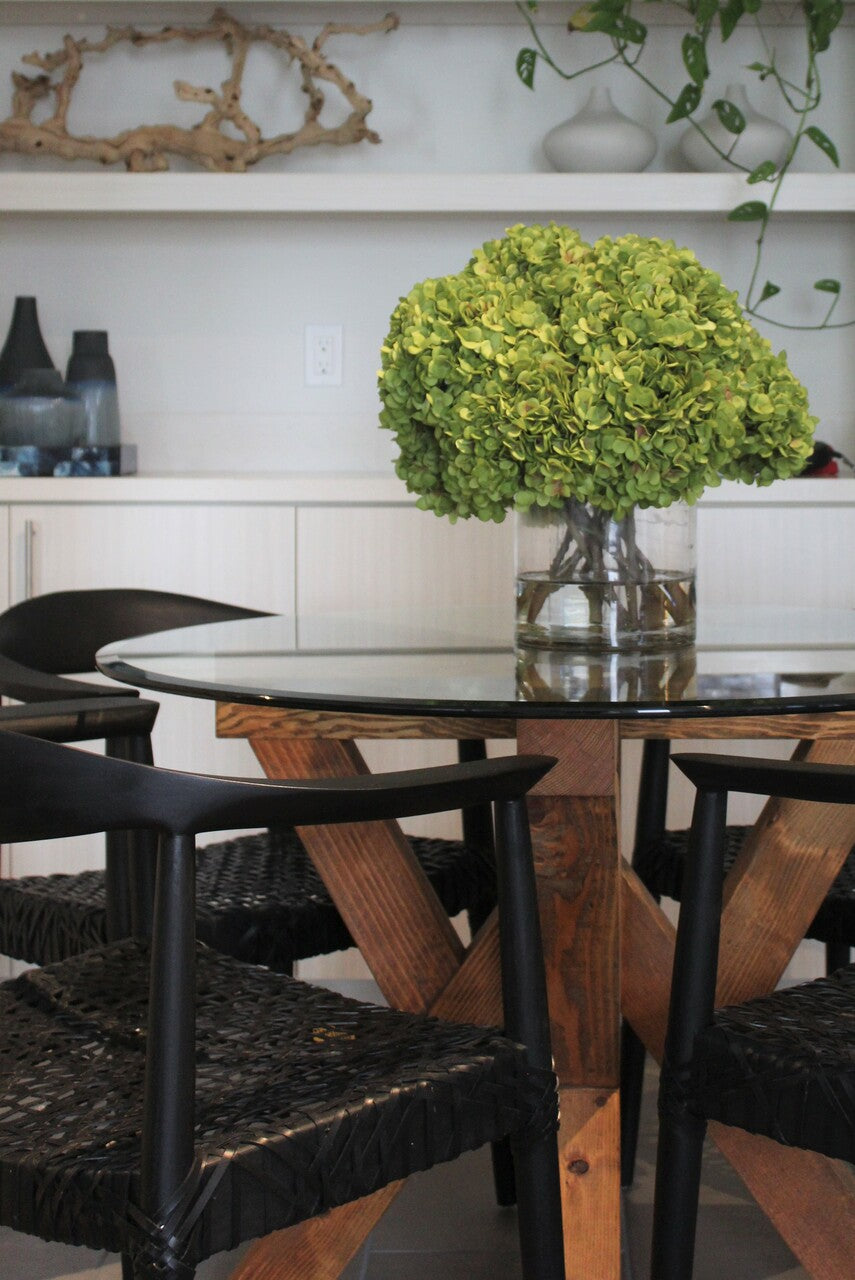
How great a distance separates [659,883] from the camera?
6.46ft

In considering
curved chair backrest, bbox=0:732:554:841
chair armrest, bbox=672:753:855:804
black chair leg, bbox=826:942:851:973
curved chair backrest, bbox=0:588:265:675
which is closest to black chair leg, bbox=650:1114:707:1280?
chair armrest, bbox=672:753:855:804

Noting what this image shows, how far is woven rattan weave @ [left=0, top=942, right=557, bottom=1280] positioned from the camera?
0.96 meters

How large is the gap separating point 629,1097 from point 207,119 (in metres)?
2.11

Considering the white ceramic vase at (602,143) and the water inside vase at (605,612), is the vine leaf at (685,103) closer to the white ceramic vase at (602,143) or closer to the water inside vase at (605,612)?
the white ceramic vase at (602,143)

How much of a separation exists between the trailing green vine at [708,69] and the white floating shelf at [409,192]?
0.06 meters

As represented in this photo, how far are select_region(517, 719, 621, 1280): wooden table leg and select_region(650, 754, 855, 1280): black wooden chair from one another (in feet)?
0.45

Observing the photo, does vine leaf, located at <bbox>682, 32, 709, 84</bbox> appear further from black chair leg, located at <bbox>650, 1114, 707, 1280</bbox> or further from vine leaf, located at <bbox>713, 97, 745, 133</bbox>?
black chair leg, located at <bbox>650, 1114, 707, 1280</bbox>

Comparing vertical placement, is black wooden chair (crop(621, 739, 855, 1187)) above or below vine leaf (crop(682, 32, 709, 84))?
below

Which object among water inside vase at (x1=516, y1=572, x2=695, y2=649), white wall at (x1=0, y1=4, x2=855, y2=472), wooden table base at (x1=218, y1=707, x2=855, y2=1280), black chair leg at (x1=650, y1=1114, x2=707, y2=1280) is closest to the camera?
black chair leg at (x1=650, y1=1114, x2=707, y2=1280)

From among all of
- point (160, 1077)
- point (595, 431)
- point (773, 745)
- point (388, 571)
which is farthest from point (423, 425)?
point (773, 745)

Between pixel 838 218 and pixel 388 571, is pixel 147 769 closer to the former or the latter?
pixel 388 571

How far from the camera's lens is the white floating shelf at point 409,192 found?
2.82 meters

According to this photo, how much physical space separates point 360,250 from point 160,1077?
2513 millimetres

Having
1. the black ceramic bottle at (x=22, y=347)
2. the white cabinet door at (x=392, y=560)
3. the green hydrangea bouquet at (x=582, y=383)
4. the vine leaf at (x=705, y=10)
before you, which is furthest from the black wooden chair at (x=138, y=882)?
the vine leaf at (x=705, y=10)
